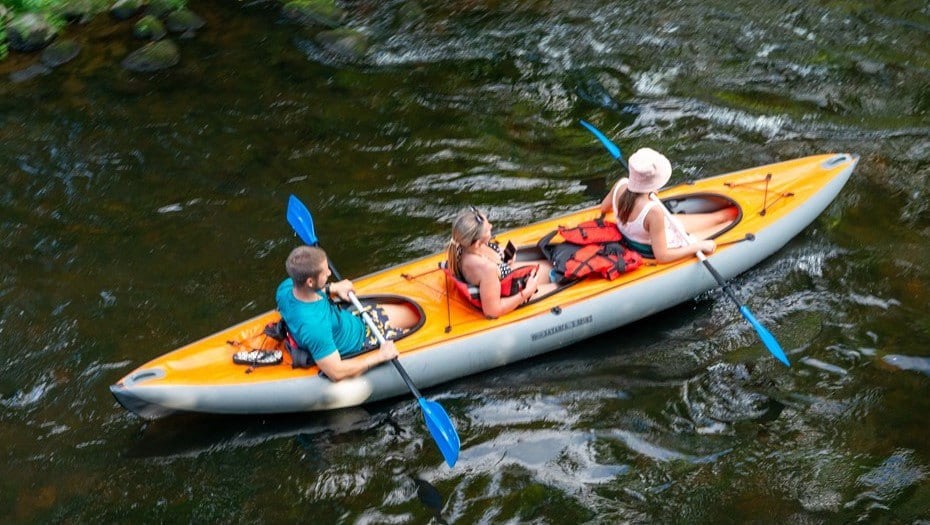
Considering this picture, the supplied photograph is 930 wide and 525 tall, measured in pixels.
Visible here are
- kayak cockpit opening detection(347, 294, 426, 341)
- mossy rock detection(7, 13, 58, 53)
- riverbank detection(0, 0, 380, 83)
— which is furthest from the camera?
mossy rock detection(7, 13, 58, 53)

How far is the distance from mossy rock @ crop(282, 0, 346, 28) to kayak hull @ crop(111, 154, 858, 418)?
5.22 m

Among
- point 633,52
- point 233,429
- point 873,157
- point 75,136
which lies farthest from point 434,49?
point 233,429

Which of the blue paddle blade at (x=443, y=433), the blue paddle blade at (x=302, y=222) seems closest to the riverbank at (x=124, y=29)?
the blue paddle blade at (x=302, y=222)

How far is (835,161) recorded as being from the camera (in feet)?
20.6

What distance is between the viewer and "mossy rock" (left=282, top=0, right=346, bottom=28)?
9992 mm

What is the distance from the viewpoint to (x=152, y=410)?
4.90 m

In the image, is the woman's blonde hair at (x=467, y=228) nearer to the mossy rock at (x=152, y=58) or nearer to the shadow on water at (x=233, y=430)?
the shadow on water at (x=233, y=430)

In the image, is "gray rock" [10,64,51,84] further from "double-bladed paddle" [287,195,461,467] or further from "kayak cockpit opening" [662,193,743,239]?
"kayak cockpit opening" [662,193,743,239]

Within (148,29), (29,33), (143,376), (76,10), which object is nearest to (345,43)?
(148,29)

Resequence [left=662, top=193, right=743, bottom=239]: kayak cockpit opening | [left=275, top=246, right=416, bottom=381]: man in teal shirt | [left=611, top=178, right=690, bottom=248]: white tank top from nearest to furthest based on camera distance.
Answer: [left=275, top=246, right=416, bottom=381]: man in teal shirt
[left=611, top=178, right=690, bottom=248]: white tank top
[left=662, top=193, right=743, bottom=239]: kayak cockpit opening

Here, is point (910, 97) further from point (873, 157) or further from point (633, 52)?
point (633, 52)

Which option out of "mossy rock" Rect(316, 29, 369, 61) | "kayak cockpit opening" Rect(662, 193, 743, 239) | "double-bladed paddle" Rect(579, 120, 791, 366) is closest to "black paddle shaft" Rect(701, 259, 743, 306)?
"double-bladed paddle" Rect(579, 120, 791, 366)

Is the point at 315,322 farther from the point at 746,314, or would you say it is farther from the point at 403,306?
the point at 746,314

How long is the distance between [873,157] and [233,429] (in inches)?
218
